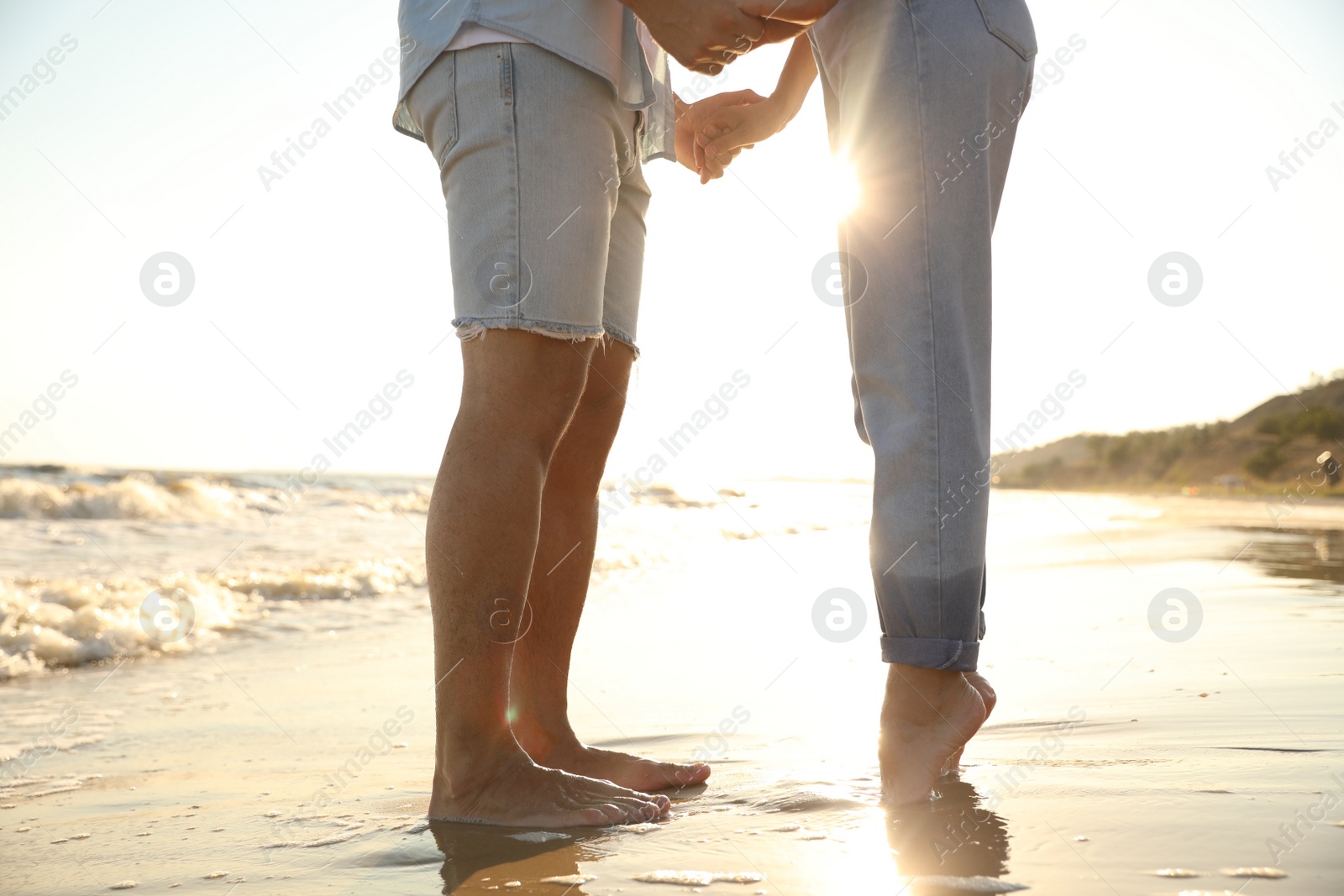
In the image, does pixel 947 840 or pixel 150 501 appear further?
pixel 150 501

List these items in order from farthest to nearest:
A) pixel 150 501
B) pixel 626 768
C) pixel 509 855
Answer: pixel 150 501, pixel 626 768, pixel 509 855

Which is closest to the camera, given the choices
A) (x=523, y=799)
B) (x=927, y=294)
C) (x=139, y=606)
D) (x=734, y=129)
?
(x=523, y=799)

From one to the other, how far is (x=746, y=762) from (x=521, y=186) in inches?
42.4

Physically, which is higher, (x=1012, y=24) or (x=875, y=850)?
(x=1012, y=24)

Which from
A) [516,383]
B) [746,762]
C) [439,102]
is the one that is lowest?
[746,762]

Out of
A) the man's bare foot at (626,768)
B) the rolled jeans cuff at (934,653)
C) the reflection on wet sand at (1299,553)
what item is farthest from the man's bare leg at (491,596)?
the reflection on wet sand at (1299,553)

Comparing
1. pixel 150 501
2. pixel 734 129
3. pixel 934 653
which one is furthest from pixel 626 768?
pixel 150 501

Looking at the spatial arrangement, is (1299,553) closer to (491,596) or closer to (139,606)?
(491,596)

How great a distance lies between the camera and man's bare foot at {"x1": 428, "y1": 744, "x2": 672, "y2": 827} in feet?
4.25

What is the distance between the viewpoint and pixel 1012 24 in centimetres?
149

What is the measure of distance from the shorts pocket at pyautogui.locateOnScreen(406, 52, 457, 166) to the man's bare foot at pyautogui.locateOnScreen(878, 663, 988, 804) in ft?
3.46

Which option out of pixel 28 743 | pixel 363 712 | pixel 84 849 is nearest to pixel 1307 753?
pixel 84 849

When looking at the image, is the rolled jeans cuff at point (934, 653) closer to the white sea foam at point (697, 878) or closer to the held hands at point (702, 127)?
the white sea foam at point (697, 878)

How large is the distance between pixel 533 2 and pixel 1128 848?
1.38 meters
